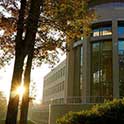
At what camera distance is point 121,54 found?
116ft

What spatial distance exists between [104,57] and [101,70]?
1477 millimetres

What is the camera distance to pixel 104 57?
35906mm

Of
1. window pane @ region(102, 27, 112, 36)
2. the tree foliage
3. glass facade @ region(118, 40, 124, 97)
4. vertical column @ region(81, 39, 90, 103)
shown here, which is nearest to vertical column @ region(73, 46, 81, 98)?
vertical column @ region(81, 39, 90, 103)

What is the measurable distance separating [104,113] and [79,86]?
2778 centimetres

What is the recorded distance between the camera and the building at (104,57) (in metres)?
34.5

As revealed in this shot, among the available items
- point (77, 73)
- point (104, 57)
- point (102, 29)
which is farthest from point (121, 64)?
point (77, 73)

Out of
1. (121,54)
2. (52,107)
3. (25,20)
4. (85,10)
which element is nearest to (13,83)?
(25,20)

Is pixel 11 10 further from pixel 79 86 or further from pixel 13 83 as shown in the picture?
pixel 79 86

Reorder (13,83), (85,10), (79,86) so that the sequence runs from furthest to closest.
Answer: (79,86) < (85,10) < (13,83)

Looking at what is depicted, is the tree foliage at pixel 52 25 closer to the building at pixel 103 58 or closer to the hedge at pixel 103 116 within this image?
the hedge at pixel 103 116

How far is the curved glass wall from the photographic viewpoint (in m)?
34.6

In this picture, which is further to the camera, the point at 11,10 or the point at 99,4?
the point at 99,4

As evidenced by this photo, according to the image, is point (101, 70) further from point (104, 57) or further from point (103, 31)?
point (103, 31)

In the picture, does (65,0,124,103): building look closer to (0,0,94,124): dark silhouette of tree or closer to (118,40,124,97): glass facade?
(118,40,124,97): glass facade
